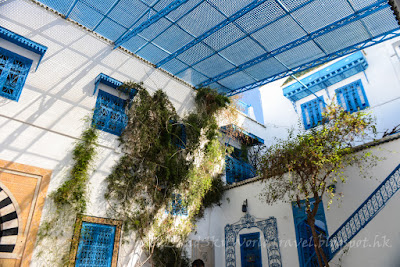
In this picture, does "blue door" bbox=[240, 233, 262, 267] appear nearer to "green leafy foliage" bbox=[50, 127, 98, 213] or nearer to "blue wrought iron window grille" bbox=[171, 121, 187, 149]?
"blue wrought iron window grille" bbox=[171, 121, 187, 149]

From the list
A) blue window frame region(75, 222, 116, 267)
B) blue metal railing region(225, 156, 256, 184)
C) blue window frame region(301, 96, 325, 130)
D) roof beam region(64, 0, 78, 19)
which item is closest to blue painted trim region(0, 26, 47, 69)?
roof beam region(64, 0, 78, 19)

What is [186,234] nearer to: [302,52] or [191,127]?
[191,127]

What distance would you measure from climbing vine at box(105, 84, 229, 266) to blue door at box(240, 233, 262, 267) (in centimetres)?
162

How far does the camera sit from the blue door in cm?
830

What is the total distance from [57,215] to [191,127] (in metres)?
4.67

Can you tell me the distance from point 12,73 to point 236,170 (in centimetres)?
769

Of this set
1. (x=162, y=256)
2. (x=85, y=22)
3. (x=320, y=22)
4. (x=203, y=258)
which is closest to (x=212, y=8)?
(x=320, y=22)

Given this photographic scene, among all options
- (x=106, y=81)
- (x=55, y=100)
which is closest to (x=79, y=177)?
(x=55, y=100)

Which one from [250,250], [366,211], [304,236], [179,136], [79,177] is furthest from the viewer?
[179,136]

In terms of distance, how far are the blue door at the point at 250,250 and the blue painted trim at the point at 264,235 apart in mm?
290

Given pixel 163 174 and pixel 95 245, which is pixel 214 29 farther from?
pixel 95 245

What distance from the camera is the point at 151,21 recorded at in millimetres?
7375

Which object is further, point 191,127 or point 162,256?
point 191,127

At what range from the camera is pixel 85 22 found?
8.04 meters
